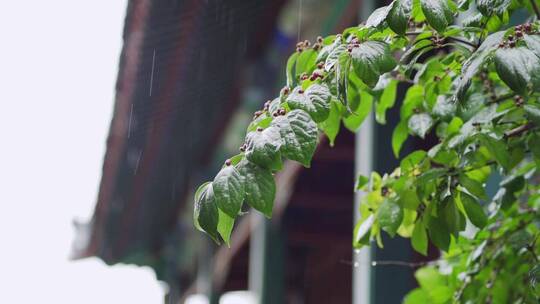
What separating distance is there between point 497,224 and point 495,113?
619 millimetres

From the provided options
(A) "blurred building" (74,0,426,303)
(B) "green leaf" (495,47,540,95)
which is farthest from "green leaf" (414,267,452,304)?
(B) "green leaf" (495,47,540,95)

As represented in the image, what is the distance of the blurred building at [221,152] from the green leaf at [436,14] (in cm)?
197

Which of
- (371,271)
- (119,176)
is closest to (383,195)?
(371,271)

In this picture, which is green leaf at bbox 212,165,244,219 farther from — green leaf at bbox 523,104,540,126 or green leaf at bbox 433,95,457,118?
green leaf at bbox 433,95,457,118

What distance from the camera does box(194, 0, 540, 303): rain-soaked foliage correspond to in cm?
165

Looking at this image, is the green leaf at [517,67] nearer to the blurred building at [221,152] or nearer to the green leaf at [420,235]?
the green leaf at [420,235]

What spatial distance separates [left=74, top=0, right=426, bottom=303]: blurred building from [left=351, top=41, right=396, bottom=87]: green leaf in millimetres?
1946

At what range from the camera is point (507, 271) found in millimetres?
2596

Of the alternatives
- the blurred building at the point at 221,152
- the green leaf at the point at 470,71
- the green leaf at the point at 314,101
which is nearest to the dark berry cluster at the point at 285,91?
the green leaf at the point at 314,101

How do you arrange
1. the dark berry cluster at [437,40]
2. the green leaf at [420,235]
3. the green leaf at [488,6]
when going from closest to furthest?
the green leaf at [488,6]
the dark berry cluster at [437,40]
the green leaf at [420,235]

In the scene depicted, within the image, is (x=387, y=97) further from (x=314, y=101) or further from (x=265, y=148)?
(x=265, y=148)

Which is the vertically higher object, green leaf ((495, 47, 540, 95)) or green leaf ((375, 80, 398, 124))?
green leaf ((375, 80, 398, 124))

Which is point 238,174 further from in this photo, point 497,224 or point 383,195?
point 497,224

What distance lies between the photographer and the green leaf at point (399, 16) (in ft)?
5.76
